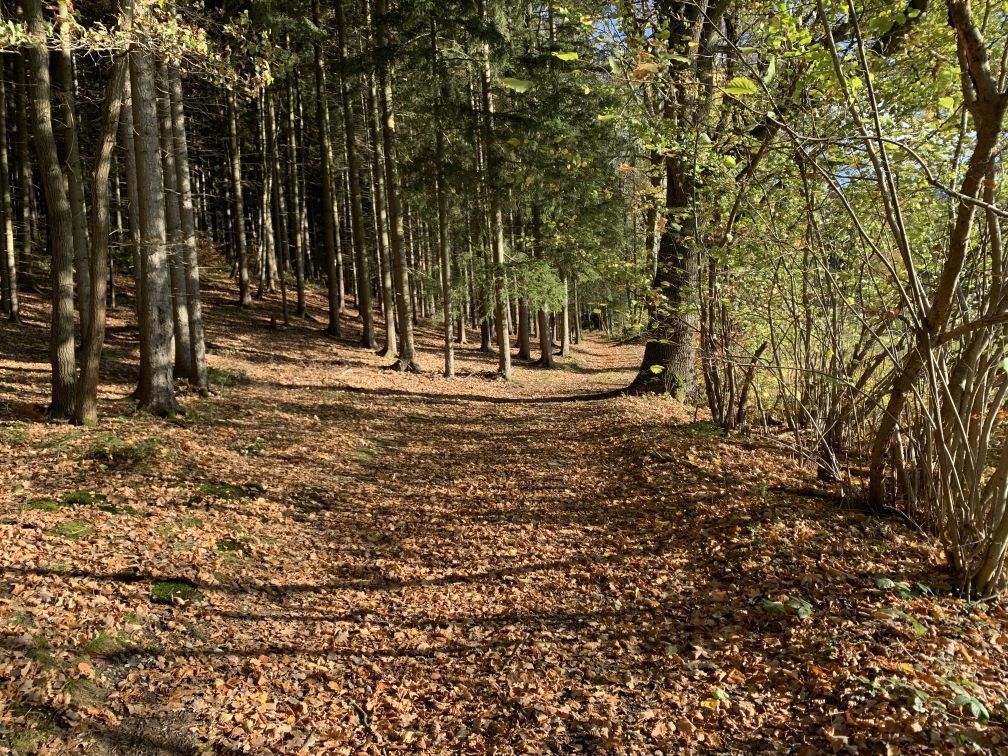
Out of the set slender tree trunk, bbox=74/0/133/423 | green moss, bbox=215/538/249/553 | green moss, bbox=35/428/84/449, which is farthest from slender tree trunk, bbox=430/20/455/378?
green moss, bbox=215/538/249/553

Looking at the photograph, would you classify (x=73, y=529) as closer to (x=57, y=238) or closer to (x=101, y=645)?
(x=101, y=645)

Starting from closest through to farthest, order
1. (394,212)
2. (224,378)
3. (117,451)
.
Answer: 1. (117,451)
2. (224,378)
3. (394,212)

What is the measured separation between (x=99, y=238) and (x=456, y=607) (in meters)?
6.25

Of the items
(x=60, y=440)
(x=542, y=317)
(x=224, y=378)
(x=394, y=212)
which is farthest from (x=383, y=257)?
(x=60, y=440)

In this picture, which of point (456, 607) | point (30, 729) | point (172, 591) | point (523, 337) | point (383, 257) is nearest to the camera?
point (30, 729)

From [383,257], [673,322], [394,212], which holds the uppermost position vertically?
[394,212]

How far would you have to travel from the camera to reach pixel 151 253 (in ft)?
28.1

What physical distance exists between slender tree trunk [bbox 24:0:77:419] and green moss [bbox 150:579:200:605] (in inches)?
178

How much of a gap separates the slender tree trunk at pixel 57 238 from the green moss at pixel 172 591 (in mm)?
4515

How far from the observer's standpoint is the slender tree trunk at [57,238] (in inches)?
287

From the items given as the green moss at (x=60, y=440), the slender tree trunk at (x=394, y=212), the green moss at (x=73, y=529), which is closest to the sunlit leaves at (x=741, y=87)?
Answer: the green moss at (x=73, y=529)

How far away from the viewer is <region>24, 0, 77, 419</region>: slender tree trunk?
7.29 meters

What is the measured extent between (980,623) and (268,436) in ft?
28.5

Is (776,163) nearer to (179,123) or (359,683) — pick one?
(359,683)
